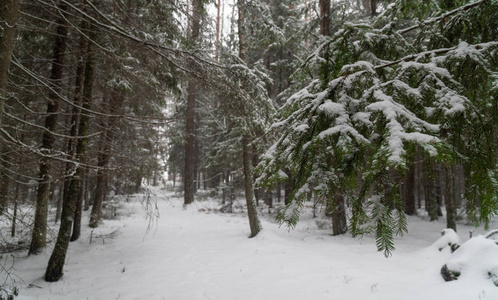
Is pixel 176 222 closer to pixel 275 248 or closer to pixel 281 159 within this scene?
pixel 275 248

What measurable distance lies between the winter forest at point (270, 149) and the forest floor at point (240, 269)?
0.18 feet

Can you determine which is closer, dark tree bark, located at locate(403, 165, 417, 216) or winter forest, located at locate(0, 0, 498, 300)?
winter forest, located at locate(0, 0, 498, 300)

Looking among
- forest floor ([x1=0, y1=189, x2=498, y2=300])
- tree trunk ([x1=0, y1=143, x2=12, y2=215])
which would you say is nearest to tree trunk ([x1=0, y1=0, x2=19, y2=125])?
tree trunk ([x1=0, y1=143, x2=12, y2=215])

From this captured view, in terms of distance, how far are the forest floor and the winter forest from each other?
0.05m

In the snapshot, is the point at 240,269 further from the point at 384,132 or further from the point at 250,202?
the point at 384,132

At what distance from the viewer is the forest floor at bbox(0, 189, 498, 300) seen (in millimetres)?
5062

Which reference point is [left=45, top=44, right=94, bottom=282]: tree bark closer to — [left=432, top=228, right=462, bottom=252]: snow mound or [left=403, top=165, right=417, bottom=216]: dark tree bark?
[left=432, top=228, right=462, bottom=252]: snow mound

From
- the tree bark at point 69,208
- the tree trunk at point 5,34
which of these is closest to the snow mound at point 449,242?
the tree trunk at point 5,34

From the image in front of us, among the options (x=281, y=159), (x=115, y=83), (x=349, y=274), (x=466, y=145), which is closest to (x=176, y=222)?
(x=115, y=83)

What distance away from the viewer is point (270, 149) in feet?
7.40

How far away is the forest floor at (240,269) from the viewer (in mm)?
5062

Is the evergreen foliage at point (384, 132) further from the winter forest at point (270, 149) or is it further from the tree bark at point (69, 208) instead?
the tree bark at point (69, 208)

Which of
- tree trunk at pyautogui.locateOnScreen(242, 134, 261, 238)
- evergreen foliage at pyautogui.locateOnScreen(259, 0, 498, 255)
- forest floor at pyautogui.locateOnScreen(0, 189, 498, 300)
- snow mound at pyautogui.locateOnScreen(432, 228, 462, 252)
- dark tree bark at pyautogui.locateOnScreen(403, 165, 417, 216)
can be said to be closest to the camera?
evergreen foliage at pyautogui.locateOnScreen(259, 0, 498, 255)

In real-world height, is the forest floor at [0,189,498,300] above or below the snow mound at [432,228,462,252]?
below
